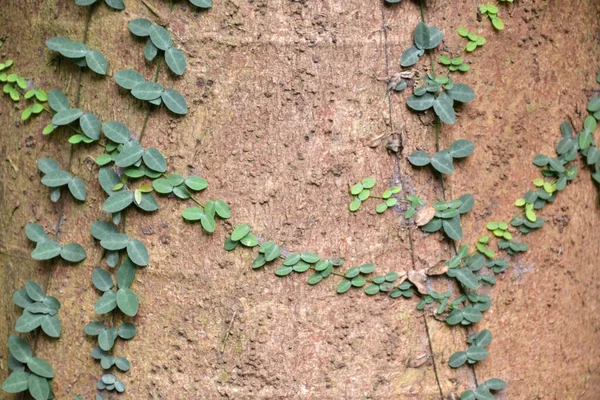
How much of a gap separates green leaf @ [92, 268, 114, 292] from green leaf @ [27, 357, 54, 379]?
0.77 ft

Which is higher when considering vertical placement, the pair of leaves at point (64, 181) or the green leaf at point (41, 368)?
the pair of leaves at point (64, 181)

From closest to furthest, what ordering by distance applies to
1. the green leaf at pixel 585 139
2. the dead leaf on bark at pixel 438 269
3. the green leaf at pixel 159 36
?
the green leaf at pixel 159 36 < the dead leaf on bark at pixel 438 269 < the green leaf at pixel 585 139

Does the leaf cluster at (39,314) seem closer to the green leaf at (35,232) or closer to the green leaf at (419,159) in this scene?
the green leaf at (35,232)

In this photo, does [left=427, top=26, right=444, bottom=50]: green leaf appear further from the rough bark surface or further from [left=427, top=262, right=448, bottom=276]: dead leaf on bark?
[left=427, top=262, right=448, bottom=276]: dead leaf on bark

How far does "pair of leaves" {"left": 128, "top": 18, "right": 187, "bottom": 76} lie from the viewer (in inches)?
50.8

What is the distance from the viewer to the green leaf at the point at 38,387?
142 cm

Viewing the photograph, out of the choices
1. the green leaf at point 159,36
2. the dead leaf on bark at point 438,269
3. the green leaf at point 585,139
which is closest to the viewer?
the green leaf at point 159,36

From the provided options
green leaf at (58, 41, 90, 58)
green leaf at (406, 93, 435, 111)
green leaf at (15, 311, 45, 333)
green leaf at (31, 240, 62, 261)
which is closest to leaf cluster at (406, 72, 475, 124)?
green leaf at (406, 93, 435, 111)

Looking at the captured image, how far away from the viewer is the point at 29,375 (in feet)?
4.74

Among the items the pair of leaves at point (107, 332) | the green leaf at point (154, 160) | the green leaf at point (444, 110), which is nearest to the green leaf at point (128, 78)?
the green leaf at point (154, 160)

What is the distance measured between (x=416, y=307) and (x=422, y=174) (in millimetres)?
285

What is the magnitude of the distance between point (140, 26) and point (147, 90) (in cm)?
13

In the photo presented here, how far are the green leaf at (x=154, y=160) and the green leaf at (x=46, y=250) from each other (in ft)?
0.91

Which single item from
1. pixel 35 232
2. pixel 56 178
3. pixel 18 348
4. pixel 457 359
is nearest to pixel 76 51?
pixel 56 178
